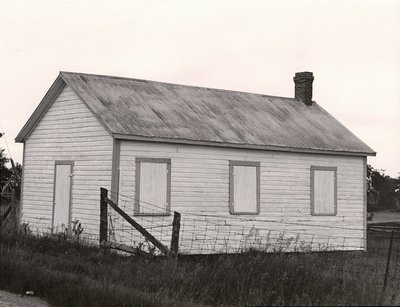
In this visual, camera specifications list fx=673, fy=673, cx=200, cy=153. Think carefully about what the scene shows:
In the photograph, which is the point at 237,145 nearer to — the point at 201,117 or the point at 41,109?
the point at 201,117

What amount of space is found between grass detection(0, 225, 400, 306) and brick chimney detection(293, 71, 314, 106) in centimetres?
1258

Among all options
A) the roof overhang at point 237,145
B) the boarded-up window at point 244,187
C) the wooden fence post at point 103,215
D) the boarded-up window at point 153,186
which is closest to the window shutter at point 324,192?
the roof overhang at point 237,145

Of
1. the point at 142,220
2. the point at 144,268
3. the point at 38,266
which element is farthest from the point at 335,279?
the point at 142,220

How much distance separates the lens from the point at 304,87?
2383 centimetres

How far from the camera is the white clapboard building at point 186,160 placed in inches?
661

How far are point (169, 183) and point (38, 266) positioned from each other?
6114 mm

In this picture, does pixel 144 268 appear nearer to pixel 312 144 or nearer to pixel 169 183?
pixel 169 183

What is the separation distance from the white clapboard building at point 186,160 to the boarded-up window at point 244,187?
0.03 m

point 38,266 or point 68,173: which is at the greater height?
point 68,173

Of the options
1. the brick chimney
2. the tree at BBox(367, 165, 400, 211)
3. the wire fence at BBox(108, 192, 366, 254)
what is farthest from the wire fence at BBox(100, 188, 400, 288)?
the tree at BBox(367, 165, 400, 211)

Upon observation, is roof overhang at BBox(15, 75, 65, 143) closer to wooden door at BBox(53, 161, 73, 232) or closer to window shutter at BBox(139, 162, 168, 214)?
wooden door at BBox(53, 161, 73, 232)

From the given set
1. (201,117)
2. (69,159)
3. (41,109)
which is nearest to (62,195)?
(69,159)

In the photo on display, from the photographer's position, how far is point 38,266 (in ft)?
37.0

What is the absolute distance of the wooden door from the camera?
18.0 meters
